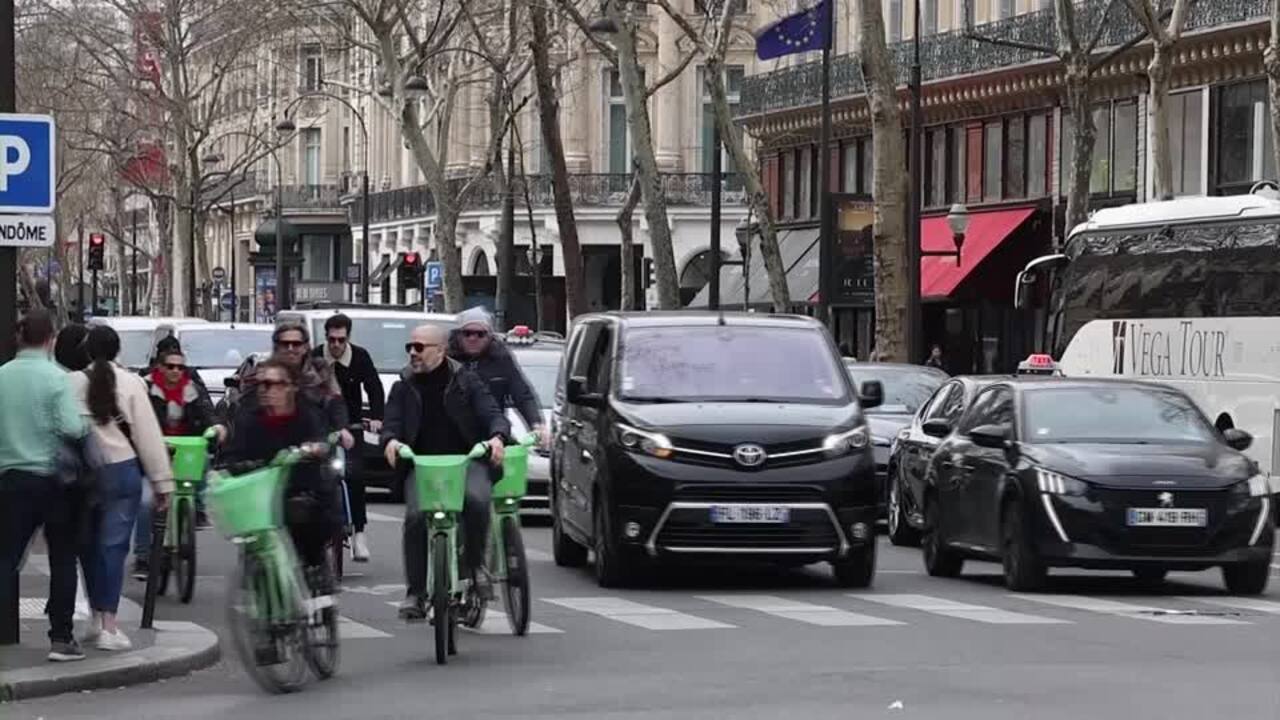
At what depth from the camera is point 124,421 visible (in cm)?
1489

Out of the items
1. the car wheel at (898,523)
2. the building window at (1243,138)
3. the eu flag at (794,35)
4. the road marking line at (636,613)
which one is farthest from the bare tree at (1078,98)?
the road marking line at (636,613)

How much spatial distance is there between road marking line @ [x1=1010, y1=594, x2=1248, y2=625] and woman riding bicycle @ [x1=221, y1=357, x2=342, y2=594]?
5621mm

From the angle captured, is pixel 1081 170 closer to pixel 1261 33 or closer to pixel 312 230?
pixel 1261 33

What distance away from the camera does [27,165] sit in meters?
15.1

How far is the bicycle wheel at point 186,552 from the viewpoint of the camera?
18.4 metres

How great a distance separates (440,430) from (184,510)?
3595 mm

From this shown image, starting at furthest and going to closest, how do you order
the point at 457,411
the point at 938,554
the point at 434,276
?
the point at 434,276 → the point at 938,554 → the point at 457,411

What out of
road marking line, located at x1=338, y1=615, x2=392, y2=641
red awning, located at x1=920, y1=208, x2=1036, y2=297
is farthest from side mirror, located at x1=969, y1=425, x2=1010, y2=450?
red awning, located at x1=920, y1=208, x2=1036, y2=297

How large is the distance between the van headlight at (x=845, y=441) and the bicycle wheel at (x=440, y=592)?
16.8 ft

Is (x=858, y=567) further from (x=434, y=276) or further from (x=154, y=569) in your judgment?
(x=434, y=276)

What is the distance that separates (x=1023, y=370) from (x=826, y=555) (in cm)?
1381

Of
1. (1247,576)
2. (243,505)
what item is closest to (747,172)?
(1247,576)

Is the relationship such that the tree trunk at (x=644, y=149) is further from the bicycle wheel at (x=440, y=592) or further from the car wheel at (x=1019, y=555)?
the bicycle wheel at (x=440, y=592)

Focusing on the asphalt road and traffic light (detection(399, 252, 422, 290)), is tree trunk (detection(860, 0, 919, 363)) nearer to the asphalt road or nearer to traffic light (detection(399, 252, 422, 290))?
traffic light (detection(399, 252, 422, 290))
